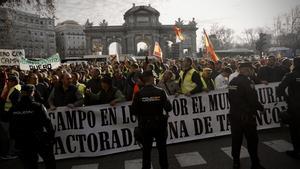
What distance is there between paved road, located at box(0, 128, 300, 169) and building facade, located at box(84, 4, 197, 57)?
9202 cm

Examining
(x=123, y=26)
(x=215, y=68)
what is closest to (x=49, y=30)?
(x=123, y=26)

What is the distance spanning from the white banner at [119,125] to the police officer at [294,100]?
2.30 meters

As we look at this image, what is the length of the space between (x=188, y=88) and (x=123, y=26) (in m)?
95.8

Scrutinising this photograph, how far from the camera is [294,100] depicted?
313 inches

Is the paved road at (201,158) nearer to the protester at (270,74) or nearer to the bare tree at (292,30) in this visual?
the protester at (270,74)

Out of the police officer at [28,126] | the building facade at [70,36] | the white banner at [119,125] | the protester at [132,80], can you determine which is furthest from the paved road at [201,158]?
the building facade at [70,36]

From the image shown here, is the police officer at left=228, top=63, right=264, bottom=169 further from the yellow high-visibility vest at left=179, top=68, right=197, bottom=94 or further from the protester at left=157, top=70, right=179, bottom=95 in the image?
the protester at left=157, top=70, right=179, bottom=95

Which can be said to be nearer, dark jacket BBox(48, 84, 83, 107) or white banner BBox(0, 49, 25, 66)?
dark jacket BBox(48, 84, 83, 107)

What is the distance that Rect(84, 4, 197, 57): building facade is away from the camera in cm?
10131

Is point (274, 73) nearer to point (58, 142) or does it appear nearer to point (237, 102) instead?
point (237, 102)

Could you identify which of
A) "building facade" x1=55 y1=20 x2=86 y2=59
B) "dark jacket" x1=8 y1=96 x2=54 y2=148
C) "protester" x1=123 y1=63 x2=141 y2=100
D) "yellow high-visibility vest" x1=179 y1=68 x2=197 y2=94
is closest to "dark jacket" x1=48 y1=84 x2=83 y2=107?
"protester" x1=123 y1=63 x2=141 y2=100

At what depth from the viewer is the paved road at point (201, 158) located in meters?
7.80

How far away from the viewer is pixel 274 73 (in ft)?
40.3

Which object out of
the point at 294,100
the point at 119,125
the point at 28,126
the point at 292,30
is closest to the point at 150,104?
the point at 28,126
